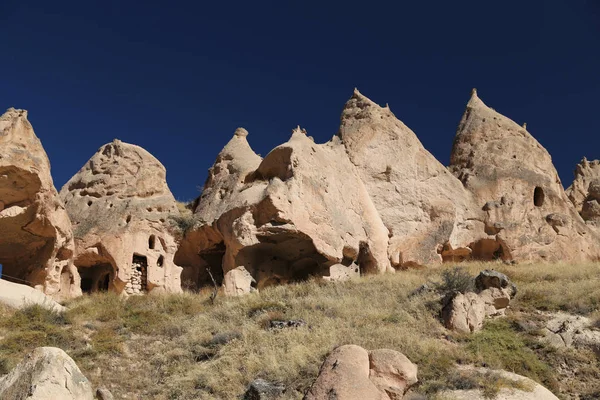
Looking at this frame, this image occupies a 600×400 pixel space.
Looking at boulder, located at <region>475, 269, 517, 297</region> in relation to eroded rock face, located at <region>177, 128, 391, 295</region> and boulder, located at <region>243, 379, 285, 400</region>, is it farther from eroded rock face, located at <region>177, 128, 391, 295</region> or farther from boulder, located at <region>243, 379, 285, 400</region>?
boulder, located at <region>243, 379, 285, 400</region>

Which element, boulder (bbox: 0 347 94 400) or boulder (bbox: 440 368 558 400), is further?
boulder (bbox: 440 368 558 400)

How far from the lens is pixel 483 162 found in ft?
82.6

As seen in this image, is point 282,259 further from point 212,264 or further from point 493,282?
point 493,282

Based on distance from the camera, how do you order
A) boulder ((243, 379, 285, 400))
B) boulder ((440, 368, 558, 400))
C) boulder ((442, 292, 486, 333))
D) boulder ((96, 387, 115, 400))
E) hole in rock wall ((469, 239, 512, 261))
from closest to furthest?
1. boulder ((440, 368, 558, 400))
2. boulder ((96, 387, 115, 400))
3. boulder ((243, 379, 285, 400))
4. boulder ((442, 292, 486, 333))
5. hole in rock wall ((469, 239, 512, 261))

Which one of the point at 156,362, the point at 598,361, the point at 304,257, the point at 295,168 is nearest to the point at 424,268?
the point at 304,257

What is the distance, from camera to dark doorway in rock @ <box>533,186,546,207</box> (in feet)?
80.0

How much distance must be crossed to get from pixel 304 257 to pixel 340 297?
381cm

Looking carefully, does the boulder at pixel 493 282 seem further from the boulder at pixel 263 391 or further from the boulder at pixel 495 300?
the boulder at pixel 263 391

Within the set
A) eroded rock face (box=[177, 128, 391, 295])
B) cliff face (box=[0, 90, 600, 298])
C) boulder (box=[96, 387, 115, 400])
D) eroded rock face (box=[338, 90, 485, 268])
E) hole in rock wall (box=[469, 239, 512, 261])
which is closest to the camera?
boulder (box=[96, 387, 115, 400])

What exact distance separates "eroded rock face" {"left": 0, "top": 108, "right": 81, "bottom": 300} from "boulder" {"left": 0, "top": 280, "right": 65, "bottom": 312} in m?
1.83

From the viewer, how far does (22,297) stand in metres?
14.4

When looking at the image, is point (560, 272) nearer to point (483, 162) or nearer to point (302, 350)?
point (483, 162)

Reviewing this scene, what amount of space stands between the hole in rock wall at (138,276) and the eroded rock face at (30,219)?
4.96 feet

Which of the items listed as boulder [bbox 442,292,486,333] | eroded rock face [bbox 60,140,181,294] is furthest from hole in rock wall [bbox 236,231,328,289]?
boulder [bbox 442,292,486,333]
